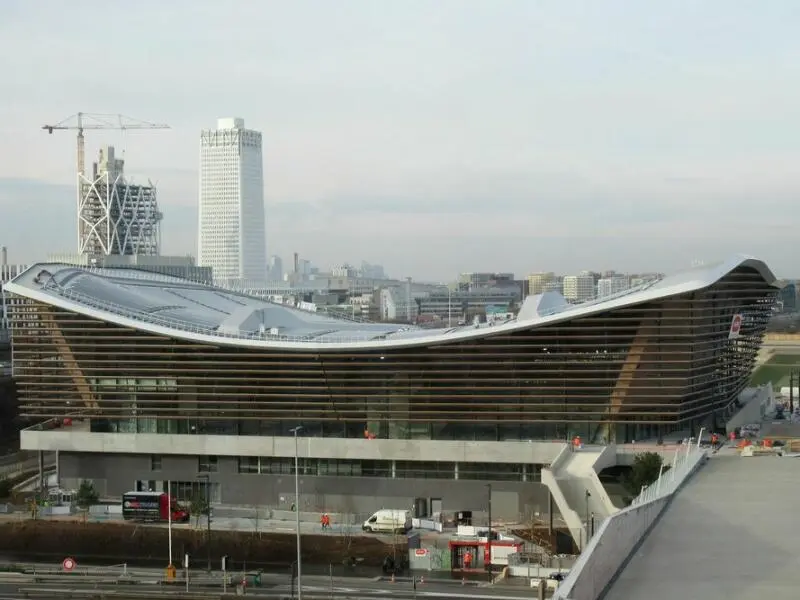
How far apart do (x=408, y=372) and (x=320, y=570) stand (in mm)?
14748

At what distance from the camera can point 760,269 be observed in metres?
70.7

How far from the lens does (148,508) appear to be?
207ft

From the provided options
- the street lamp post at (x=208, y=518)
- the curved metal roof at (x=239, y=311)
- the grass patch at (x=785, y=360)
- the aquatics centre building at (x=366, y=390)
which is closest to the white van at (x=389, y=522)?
the aquatics centre building at (x=366, y=390)

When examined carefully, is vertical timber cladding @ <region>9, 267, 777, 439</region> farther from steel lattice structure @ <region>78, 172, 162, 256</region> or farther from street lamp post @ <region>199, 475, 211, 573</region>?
steel lattice structure @ <region>78, 172, 162, 256</region>

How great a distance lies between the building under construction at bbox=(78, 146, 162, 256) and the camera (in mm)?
168625

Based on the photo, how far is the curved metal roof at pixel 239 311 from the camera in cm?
6347

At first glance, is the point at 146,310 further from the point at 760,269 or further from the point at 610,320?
the point at 760,269

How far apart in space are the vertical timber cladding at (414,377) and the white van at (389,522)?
7.70 metres

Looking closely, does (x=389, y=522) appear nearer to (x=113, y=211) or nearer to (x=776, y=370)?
(x=776, y=370)

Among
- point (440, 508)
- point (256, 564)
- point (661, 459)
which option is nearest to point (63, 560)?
point (256, 564)

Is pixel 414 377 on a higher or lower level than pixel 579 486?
higher

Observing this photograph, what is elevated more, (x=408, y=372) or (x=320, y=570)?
(x=408, y=372)

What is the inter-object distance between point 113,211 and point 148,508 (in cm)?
11365

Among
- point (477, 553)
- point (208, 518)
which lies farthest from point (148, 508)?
point (477, 553)
